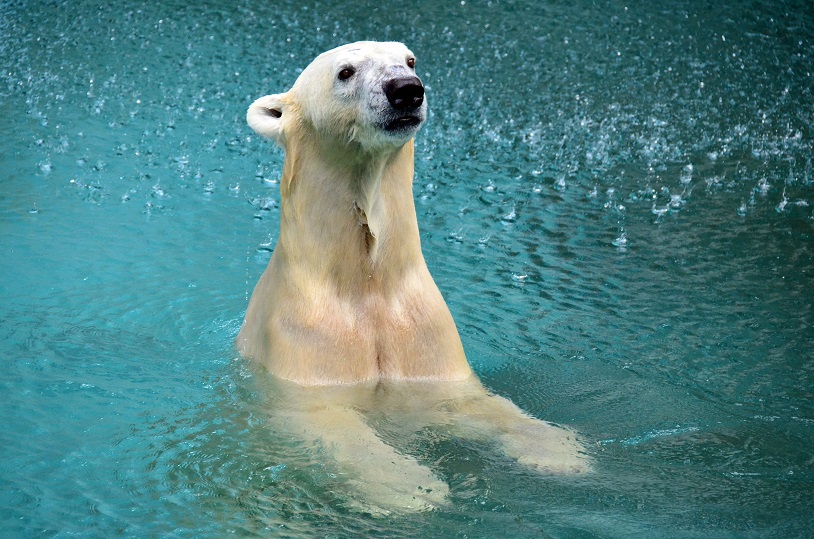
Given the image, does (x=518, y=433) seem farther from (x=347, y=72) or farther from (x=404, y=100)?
(x=347, y=72)

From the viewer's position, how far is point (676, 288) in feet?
17.3

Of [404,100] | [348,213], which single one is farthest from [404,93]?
[348,213]

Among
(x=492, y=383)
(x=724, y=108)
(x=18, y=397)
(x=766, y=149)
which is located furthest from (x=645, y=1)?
(x=18, y=397)

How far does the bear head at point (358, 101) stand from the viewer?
3.10 metres

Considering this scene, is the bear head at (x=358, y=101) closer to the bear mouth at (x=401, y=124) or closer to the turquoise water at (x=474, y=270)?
the bear mouth at (x=401, y=124)

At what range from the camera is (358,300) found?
3.44m

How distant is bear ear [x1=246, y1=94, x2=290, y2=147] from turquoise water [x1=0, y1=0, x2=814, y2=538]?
0.91 metres

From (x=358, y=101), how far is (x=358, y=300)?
2.29ft

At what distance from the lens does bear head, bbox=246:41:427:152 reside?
310cm

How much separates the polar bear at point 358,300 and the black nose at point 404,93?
5cm

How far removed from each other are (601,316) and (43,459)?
8.85 feet

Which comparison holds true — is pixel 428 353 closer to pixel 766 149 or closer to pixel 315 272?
pixel 315 272

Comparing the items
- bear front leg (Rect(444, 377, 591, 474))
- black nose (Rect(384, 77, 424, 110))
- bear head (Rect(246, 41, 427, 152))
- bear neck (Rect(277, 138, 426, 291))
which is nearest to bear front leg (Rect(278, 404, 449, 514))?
bear front leg (Rect(444, 377, 591, 474))

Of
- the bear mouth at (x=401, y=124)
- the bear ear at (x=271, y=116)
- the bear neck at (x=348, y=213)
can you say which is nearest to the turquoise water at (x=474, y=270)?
the bear neck at (x=348, y=213)
